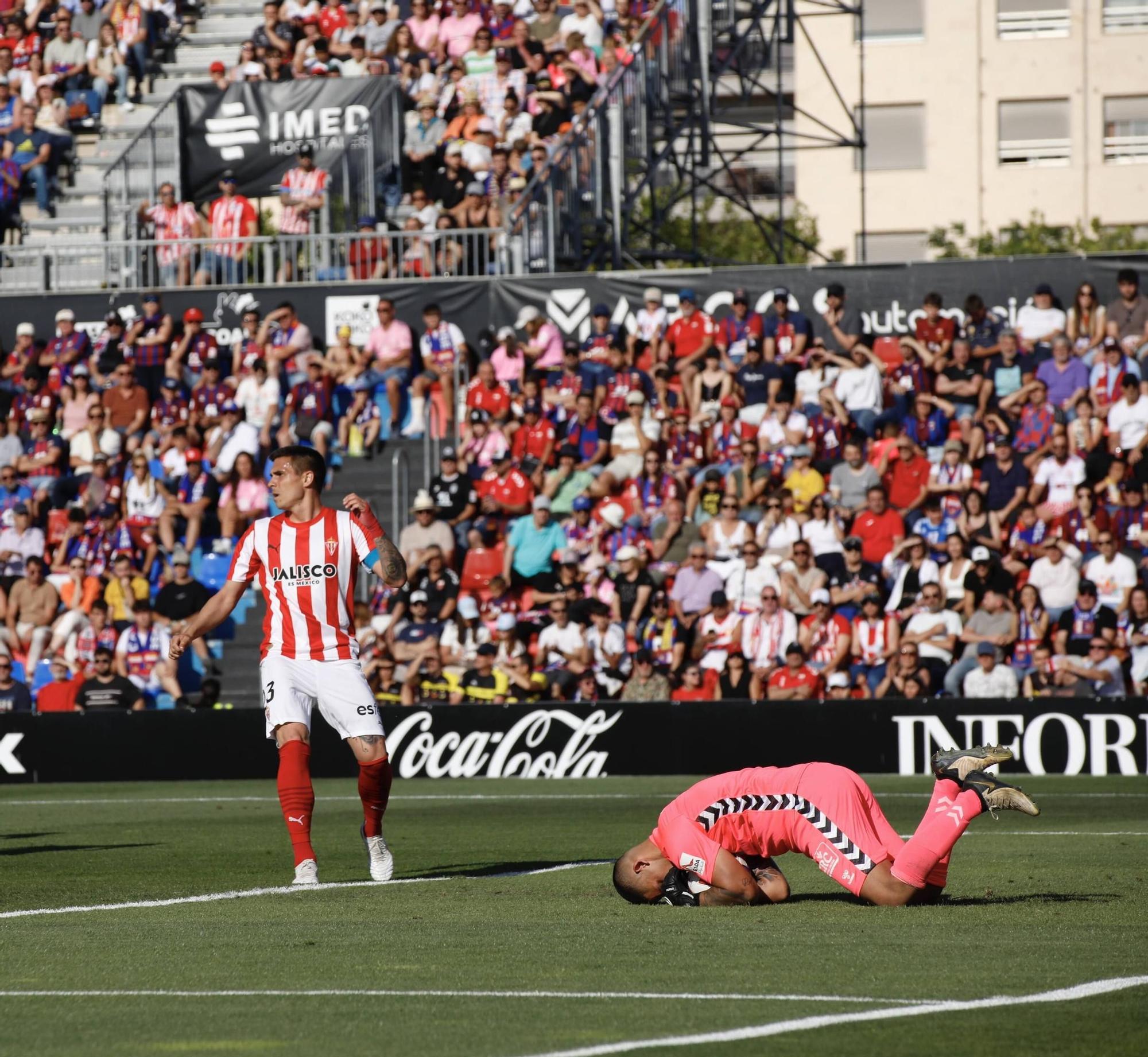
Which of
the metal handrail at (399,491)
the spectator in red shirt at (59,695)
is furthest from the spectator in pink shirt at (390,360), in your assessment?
the spectator in red shirt at (59,695)

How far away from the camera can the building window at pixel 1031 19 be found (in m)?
59.3

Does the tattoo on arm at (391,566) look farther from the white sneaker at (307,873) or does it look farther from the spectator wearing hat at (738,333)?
the spectator wearing hat at (738,333)

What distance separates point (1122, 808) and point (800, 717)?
4.75 meters

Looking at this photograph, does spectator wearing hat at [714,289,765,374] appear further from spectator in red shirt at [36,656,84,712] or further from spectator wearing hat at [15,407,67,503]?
spectator wearing hat at [15,407,67,503]

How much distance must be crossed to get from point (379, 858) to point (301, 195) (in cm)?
1846

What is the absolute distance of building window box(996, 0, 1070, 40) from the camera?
59281 millimetres

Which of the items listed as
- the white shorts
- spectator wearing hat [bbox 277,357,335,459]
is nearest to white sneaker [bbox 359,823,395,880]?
the white shorts

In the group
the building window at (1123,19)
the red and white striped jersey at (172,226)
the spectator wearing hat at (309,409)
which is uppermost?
the building window at (1123,19)

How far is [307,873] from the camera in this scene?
1021cm

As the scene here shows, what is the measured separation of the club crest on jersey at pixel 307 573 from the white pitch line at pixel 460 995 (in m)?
3.67

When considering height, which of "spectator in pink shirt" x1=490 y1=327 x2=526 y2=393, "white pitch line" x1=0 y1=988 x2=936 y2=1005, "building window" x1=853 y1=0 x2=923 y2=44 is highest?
"building window" x1=853 y1=0 x2=923 y2=44

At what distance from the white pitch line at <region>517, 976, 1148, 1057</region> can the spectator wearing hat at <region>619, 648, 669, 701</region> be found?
45.7ft

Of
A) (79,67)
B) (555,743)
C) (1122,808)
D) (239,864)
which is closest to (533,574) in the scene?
(555,743)

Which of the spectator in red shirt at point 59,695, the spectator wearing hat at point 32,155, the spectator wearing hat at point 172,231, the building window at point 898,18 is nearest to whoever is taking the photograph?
the spectator in red shirt at point 59,695
